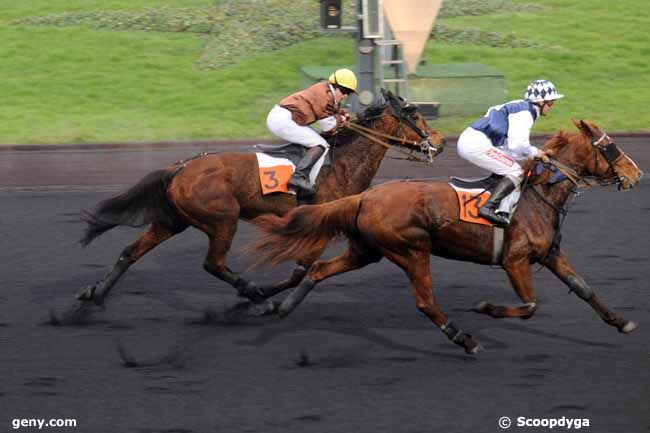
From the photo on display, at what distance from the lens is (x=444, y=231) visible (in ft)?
24.0

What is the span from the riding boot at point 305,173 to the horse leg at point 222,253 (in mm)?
540

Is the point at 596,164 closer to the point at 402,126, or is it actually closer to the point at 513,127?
the point at 513,127

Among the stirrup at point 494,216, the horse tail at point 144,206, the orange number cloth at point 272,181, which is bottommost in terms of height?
the horse tail at point 144,206

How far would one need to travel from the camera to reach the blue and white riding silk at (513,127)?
7336 millimetres

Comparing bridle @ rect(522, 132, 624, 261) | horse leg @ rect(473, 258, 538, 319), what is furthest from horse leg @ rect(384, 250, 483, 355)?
bridle @ rect(522, 132, 624, 261)

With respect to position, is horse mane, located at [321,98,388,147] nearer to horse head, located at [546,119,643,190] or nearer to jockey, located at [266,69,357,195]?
jockey, located at [266,69,357,195]

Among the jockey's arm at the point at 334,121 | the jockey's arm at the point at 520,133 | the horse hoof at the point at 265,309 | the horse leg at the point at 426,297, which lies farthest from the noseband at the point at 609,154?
the horse hoof at the point at 265,309

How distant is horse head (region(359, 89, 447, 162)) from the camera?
8.77 m

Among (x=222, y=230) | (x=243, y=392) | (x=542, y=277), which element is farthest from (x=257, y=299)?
(x=542, y=277)

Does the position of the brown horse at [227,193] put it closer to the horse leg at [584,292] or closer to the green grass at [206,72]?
the horse leg at [584,292]

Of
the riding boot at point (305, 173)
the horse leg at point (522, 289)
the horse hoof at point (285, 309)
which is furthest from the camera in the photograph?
the riding boot at point (305, 173)

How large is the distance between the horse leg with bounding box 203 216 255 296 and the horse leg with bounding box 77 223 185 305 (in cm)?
39

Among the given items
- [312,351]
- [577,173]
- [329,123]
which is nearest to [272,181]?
[329,123]

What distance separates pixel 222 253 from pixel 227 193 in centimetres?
46
